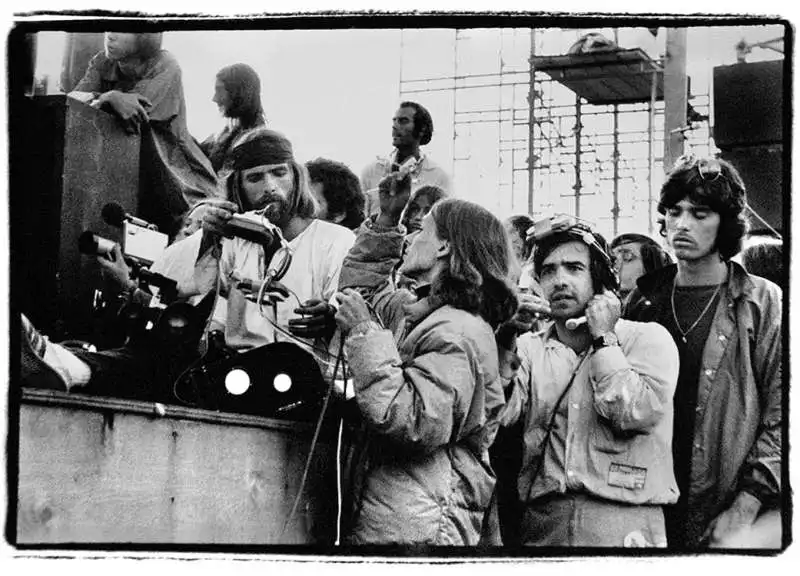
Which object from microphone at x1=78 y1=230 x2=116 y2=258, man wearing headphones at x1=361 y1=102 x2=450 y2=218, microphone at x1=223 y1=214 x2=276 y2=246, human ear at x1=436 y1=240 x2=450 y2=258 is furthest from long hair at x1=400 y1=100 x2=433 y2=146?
microphone at x1=78 y1=230 x2=116 y2=258

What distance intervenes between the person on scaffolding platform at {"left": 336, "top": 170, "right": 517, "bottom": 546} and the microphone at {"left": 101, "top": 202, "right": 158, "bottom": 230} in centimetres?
92

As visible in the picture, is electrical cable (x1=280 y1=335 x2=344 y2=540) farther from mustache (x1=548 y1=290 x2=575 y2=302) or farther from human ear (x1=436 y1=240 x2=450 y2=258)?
mustache (x1=548 y1=290 x2=575 y2=302)

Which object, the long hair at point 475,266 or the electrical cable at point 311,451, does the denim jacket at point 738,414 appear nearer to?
the long hair at point 475,266

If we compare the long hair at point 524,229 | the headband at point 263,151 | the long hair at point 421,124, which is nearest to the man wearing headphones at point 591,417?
the long hair at point 524,229

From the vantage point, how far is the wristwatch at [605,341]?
517cm

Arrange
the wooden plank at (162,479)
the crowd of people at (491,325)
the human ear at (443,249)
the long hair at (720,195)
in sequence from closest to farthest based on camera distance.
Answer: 1. the wooden plank at (162,479)
2. the crowd of people at (491,325)
3. the human ear at (443,249)
4. the long hair at (720,195)

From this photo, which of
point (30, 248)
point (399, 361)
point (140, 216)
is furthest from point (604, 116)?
point (30, 248)

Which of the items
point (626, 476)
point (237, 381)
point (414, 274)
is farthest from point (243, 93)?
point (626, 476)

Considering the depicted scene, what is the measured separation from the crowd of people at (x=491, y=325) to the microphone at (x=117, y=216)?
11cm

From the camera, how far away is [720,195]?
17.8 ft

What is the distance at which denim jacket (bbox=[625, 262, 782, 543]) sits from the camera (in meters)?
5.24

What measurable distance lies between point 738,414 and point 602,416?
22.9 inches

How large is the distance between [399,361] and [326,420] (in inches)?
20.5

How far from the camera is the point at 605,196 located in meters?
5.44
